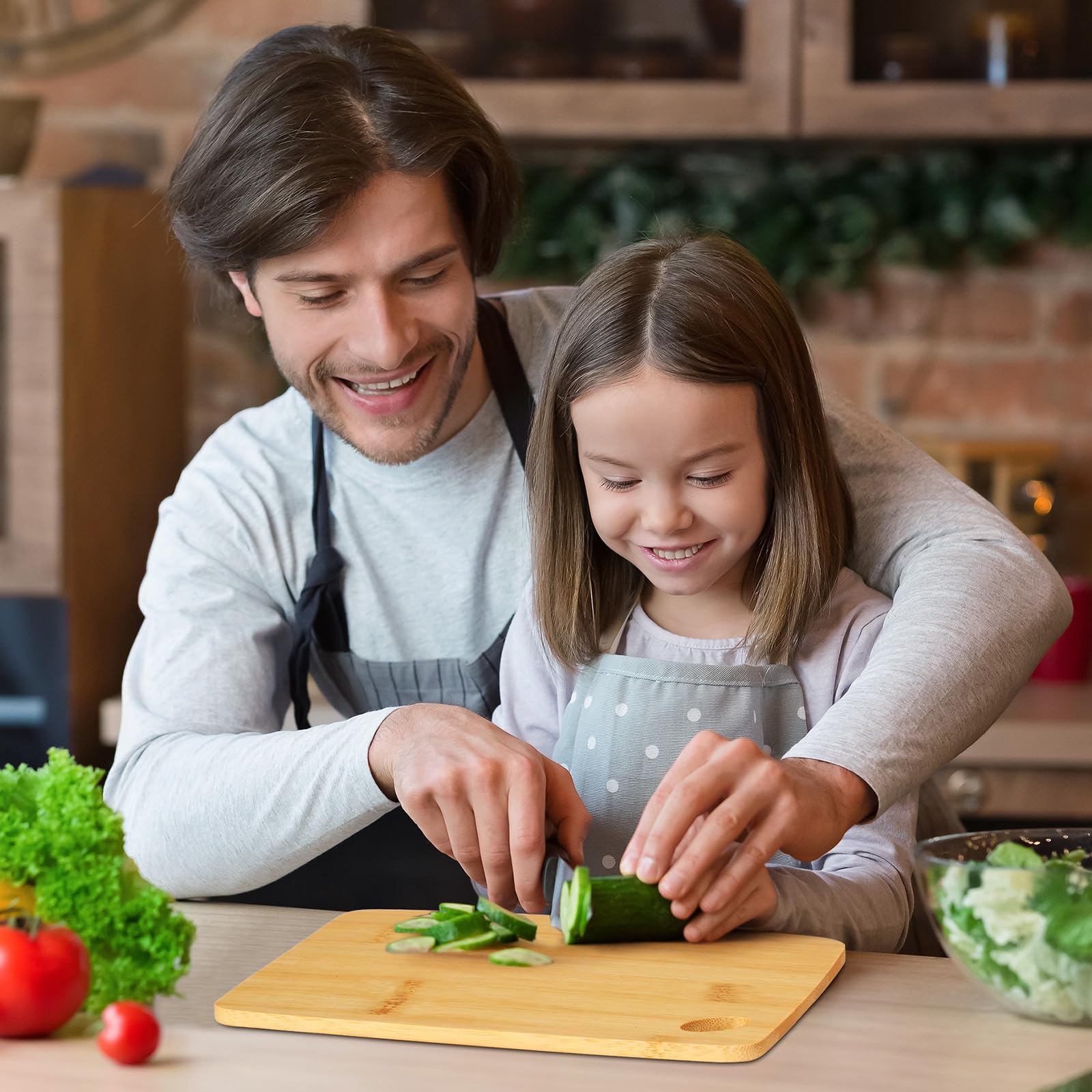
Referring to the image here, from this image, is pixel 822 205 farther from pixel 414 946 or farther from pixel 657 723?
pixel 414 946

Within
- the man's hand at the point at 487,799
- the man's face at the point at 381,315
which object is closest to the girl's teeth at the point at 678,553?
the man's hand at the point at 487,799

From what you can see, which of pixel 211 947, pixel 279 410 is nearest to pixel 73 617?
pixel 279 410

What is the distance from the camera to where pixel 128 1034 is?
843 millimetres

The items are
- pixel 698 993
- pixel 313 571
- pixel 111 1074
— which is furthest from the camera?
pixel 313 571

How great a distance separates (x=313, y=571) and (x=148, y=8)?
4.99 feet

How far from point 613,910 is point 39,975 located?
1.20 feet

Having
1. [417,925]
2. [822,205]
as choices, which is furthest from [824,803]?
[822,205]

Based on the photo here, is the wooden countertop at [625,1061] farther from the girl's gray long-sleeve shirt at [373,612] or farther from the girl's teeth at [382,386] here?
the girl's teeth at [382,386]

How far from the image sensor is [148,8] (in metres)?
2.63

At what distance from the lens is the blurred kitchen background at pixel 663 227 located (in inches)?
88.6

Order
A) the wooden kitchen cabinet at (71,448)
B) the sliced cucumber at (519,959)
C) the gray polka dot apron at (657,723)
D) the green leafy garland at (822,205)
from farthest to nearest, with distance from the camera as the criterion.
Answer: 1. the green leafy garland at (822,205)
2. the wooden kitchen cabinet at (71,448)
3. the gray polka dot apron at (657,723)
4. the sliced cucumber at (519,959)

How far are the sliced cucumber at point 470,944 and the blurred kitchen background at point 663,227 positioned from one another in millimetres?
1268

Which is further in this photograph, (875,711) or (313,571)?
(313,571)

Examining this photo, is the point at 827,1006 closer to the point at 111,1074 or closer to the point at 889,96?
the point at 111,1074
